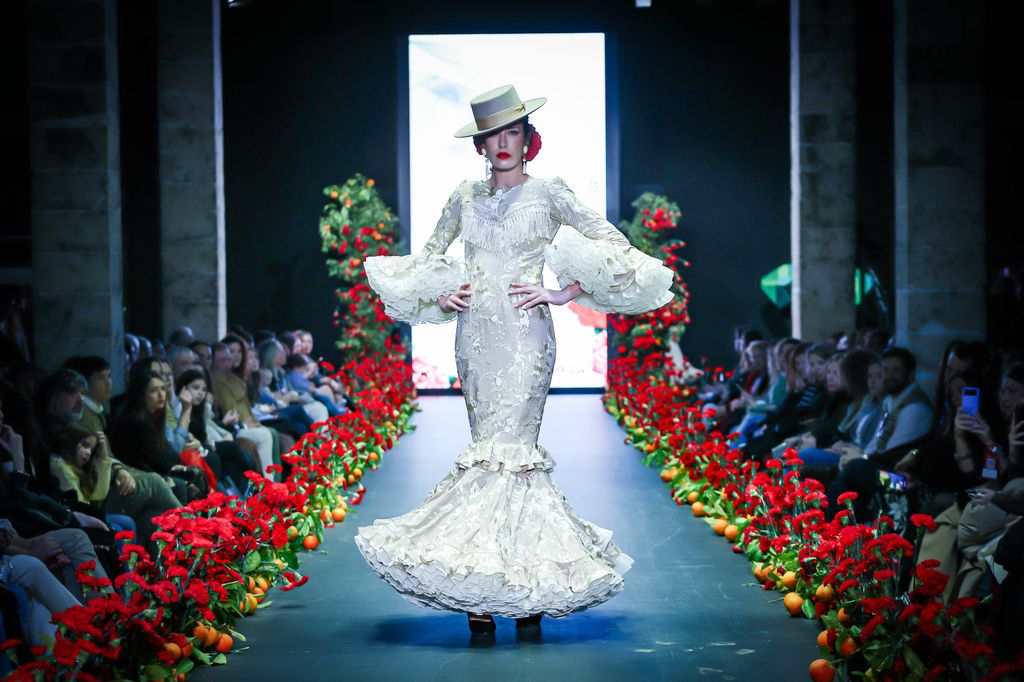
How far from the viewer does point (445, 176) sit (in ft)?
54.1

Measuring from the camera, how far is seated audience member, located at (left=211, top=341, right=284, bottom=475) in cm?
775

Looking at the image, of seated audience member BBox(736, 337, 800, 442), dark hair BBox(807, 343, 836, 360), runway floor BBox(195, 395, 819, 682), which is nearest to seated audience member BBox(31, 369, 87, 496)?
runway floor BBox(195, 395, 819, 682)

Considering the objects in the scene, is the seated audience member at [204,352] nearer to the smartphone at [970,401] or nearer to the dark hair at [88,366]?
the dark hair at [88,366]

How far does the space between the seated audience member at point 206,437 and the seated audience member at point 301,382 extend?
3.35 m

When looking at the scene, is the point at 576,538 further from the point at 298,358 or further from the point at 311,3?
the point at 311,3

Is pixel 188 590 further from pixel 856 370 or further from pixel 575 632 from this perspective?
pixel 856 370

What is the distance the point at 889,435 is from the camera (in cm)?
645

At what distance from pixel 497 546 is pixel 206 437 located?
283 centimetres

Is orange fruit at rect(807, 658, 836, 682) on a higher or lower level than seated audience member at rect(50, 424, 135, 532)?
lower

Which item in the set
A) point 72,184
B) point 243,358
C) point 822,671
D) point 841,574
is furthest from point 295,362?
point 822,671

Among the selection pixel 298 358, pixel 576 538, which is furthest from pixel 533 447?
pixel 298 358

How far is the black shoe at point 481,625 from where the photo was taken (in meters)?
4.46

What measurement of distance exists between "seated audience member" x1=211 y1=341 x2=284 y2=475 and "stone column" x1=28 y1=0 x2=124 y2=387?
3.55 ft

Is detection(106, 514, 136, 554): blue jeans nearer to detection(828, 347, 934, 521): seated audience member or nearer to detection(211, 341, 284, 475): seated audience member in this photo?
detection(211, 341, 284, 475): seated audience member
